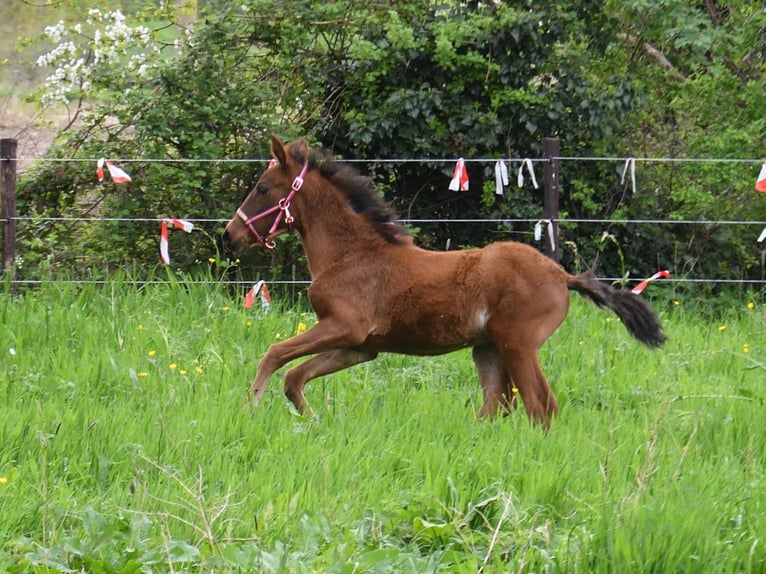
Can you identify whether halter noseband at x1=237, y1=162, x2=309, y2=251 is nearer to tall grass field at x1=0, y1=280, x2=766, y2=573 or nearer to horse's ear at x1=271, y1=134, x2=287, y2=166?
horse's ear at x1=271, y1=134, x2=287, y2=166

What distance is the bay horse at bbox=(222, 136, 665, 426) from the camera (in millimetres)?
7055

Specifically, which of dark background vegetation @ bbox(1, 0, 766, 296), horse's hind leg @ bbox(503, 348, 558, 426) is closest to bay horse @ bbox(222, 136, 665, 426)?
horse's hind leg @ bbox(503, 348, 558, 426)

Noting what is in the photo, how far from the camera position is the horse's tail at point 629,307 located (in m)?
7.12

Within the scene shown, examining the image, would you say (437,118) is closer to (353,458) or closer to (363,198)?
(363,198)

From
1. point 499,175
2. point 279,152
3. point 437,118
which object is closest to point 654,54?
point 437,118

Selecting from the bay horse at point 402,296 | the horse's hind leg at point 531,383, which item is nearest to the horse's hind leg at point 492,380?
the bay horse at point 402,296

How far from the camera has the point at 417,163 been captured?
12.5 m

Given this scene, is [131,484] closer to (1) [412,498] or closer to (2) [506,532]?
(1) [412,498]

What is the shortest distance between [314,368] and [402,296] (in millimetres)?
709

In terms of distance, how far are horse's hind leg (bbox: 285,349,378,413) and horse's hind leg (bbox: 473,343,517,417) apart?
0.70 metres

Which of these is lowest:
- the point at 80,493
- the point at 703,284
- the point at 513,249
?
the point at 703,284

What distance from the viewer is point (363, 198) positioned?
25.2ft

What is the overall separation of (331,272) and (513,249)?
46.0 inches

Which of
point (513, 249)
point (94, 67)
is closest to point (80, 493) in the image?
point (513, 249)
